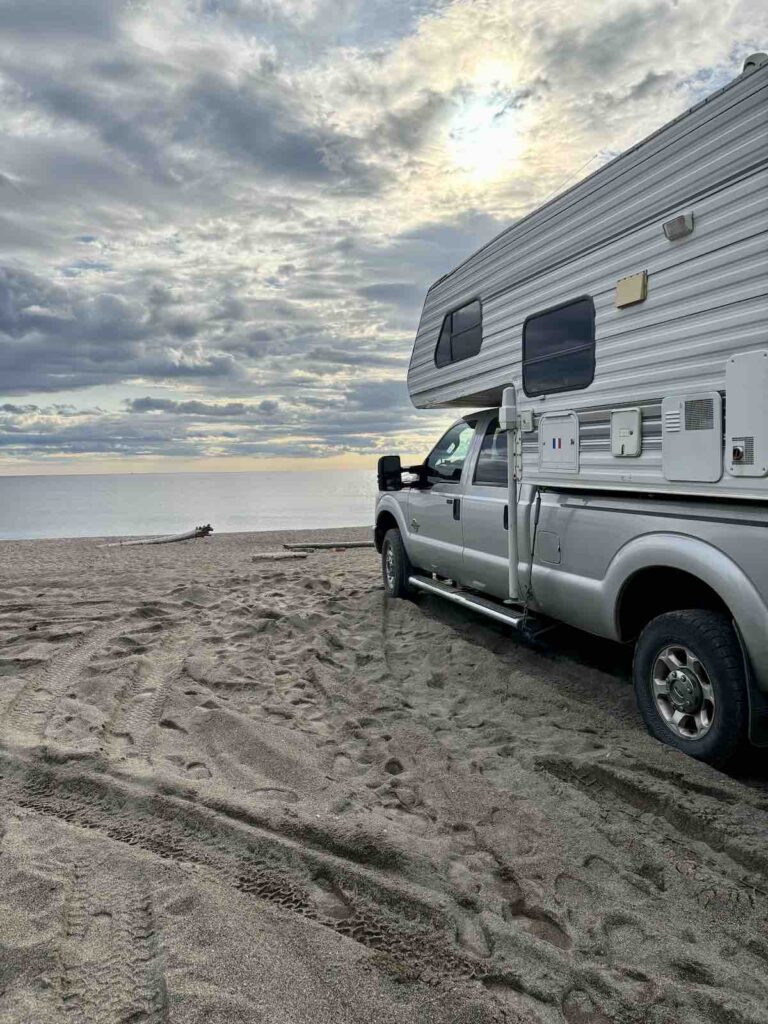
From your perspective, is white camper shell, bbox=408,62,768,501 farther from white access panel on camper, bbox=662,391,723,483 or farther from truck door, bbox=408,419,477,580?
truck door, bbox=408,419,477,580

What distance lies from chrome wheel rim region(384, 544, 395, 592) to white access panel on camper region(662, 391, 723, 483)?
4.60 m

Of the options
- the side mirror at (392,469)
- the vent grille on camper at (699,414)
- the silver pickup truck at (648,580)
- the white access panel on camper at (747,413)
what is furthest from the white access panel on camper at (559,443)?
the side mirror at (392,469)

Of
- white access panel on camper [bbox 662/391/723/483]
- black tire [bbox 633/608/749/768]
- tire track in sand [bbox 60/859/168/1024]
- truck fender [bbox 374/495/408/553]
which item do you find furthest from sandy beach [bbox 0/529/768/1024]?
truck fender [bbox 374/495/408/553]

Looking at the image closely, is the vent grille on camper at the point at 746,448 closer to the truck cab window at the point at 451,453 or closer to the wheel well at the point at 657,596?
the wheel well at the point at 657,596

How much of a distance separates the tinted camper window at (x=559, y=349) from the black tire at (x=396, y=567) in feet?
10.2

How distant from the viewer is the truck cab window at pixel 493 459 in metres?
6.06

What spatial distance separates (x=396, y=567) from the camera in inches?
319

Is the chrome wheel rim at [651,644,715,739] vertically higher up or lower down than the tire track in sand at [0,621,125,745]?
higher up

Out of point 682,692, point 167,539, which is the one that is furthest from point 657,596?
point 167,539

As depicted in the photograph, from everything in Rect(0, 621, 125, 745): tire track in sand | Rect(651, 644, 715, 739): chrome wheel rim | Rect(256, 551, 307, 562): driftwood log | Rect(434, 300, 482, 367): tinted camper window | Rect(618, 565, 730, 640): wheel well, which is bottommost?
Rect(256, 551, 307, 562): driftwood log

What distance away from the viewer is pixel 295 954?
2438 millimetres

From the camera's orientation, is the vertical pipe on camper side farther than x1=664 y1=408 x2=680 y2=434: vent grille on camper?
Yes

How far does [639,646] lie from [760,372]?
1667mm

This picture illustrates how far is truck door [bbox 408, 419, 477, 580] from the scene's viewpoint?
669 centimetres
